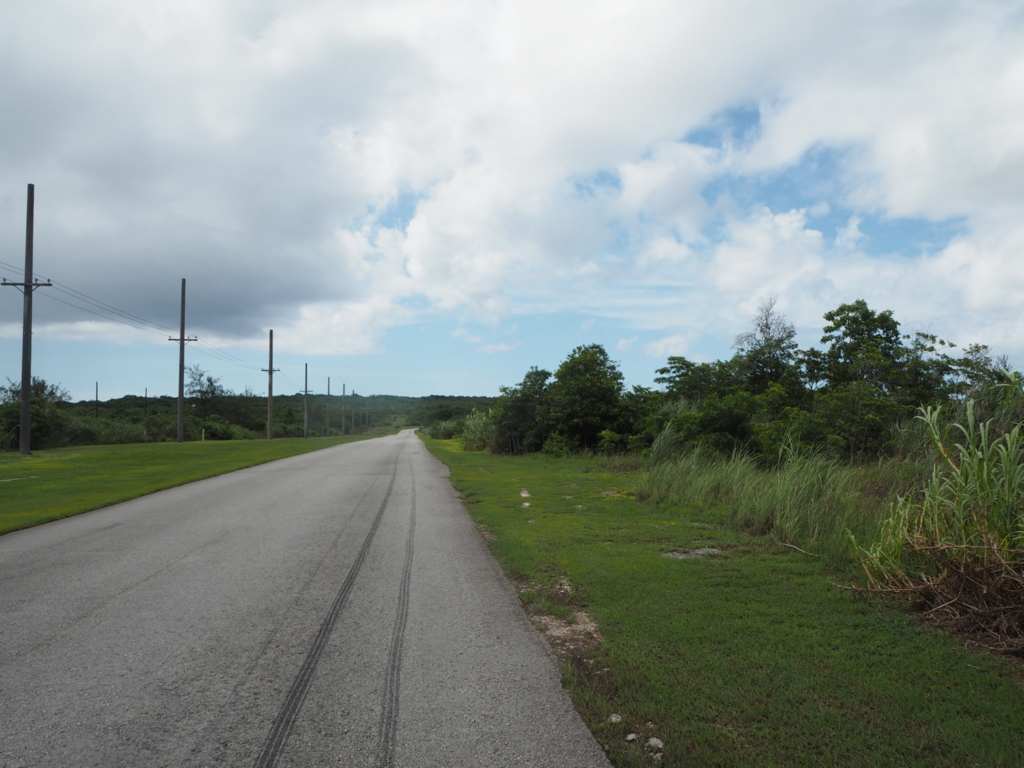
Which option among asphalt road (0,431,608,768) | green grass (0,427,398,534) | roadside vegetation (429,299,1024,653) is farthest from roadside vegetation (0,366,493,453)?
asphalt road (0,431,608,768)

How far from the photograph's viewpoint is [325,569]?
6.99 metres

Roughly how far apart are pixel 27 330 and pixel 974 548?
35.9 m

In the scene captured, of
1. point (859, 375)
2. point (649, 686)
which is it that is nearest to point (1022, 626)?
point (649, 686)

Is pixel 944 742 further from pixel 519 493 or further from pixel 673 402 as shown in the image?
pixel 673 402

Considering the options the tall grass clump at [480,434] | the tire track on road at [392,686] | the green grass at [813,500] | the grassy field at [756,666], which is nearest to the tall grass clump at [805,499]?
the green grass at [813,500]

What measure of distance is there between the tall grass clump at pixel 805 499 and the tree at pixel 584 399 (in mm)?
16558

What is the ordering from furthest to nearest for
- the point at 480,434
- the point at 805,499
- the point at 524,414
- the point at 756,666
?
the point at 480,434 → the point at 524,414 → the point at 805,499 → the point at 756,666

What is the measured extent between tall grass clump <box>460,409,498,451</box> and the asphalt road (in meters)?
28.4

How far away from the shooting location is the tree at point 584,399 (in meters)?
29.8

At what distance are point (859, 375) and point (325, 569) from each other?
21727 mm

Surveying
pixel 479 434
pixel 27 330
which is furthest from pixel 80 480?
pixel 479 434

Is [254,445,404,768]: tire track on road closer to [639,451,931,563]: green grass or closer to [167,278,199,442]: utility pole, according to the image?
[639,451,931,563]: green grass

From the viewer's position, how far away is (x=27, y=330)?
29.4 m

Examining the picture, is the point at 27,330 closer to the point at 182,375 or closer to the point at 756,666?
the point at 182,375
